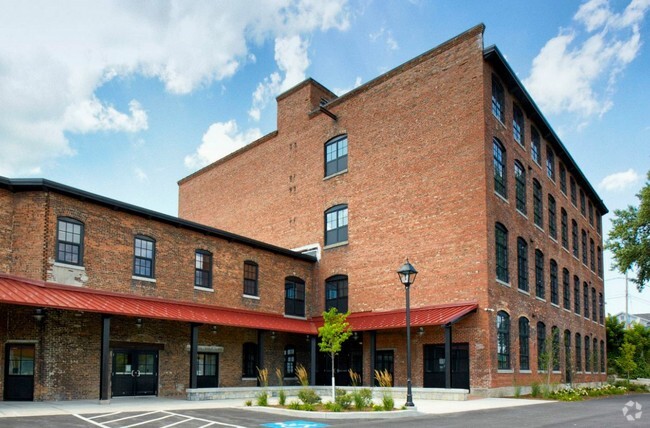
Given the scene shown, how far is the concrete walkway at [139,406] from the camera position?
1681 centimetres

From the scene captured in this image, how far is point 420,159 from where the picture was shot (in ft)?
95.9

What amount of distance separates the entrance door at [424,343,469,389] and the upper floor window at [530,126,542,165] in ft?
45.1

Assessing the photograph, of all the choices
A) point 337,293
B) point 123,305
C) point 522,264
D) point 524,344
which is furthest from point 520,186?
point 123,305

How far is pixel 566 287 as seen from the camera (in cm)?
3847

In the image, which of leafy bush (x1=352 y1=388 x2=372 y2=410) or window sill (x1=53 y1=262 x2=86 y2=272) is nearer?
leafy bush (x1=352 y1=388 x2=372 y2=410)

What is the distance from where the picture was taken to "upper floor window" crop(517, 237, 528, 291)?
30.0 meters

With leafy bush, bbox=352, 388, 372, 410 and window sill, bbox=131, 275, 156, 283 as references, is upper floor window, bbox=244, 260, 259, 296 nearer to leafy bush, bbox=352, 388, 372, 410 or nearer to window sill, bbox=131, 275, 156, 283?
window sill, bbox=131, 275, 156, 283

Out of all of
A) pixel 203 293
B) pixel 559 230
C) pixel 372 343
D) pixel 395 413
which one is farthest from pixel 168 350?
pixel 559 230

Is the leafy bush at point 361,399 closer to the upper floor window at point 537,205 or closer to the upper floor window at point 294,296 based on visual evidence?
the upper floor window at point 294,296

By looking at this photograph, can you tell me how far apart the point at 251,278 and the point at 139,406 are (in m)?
11.2

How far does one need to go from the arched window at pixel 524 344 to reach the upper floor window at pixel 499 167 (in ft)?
20.7

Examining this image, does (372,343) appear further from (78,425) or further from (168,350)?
(78,425)

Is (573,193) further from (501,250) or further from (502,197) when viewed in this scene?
(501,250)
